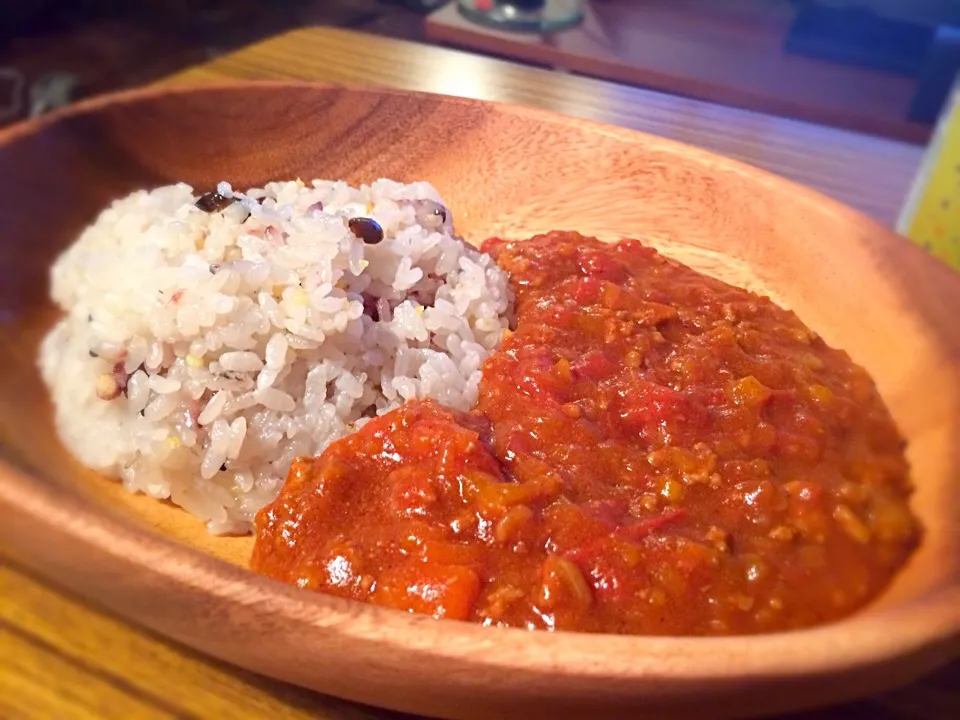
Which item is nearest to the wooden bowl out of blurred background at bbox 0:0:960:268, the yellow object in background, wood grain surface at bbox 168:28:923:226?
the yellow object in background

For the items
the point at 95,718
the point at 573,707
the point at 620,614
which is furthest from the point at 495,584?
the point at 95,718

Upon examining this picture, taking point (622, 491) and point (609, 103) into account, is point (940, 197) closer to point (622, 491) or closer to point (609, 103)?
point (622, 491)

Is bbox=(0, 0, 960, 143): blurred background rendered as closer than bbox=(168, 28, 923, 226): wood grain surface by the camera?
No

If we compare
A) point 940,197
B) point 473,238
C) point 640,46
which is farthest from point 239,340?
point 640,46

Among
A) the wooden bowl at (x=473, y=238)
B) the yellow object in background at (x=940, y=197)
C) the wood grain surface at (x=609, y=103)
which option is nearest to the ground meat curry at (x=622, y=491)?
the wooden bowl at (x=473, y=238)

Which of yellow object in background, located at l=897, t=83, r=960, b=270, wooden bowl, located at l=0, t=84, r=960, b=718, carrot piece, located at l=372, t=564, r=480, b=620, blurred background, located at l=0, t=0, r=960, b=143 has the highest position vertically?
yellow object in background, located at l=897, t=83, r=960, b=270

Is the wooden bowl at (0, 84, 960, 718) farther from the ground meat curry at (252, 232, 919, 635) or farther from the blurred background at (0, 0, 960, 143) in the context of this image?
the blurred background at (0, 0, 960, 143)
